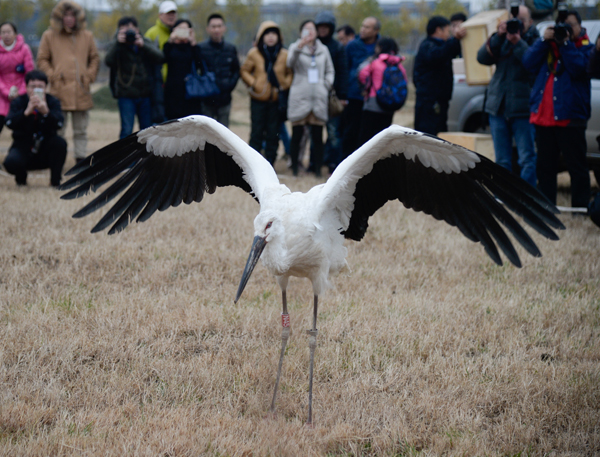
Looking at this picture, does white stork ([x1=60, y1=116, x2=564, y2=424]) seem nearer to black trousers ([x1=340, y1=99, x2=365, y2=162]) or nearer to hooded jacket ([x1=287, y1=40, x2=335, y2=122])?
hooded jacket ([x1=287, y1=40, x2=335, y2=122])

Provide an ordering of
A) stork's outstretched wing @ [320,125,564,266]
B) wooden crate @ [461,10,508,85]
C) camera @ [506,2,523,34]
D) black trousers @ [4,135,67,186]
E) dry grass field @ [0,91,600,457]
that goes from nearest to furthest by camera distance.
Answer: dry grass field @ [0,91,600,457] → stork's outstretched wing @ [320,125,564,266] → camera @ [506,2,523,34] → black trousers @ [4,135,67,186] → wooden crate @ [461,10,508,85]

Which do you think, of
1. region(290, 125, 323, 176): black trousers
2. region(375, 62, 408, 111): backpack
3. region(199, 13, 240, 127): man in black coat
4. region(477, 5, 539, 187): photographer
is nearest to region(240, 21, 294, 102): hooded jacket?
region(199, 13, 240, 127): man in black coat

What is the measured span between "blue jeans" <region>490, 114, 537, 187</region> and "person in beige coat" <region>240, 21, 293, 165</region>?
2.99 meters

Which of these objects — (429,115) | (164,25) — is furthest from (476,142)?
(164,25)

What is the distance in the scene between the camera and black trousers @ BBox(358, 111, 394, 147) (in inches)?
302

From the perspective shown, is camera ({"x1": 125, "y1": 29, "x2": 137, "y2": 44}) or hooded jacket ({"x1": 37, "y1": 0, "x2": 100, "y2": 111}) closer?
camera ({"x1": 125, "y1": 29, "x2": 137, "y2": 44})

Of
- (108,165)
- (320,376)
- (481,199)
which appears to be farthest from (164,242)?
(481,199)

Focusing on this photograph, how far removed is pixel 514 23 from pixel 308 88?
2.80m

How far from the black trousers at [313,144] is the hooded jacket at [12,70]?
354 cm

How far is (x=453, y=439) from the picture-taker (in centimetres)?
284

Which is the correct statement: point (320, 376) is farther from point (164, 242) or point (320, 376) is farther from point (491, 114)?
point (491, 114)

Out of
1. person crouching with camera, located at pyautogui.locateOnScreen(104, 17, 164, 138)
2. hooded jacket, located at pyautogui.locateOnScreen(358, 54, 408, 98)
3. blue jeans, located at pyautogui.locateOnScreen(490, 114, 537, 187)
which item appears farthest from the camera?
person crouching with camera, located at pyautogui.locateOnScreen(104, 17, 164, 138)

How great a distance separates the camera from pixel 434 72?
24.7 ft

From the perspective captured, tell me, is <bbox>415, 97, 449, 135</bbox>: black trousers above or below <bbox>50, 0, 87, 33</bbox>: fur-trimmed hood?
below
